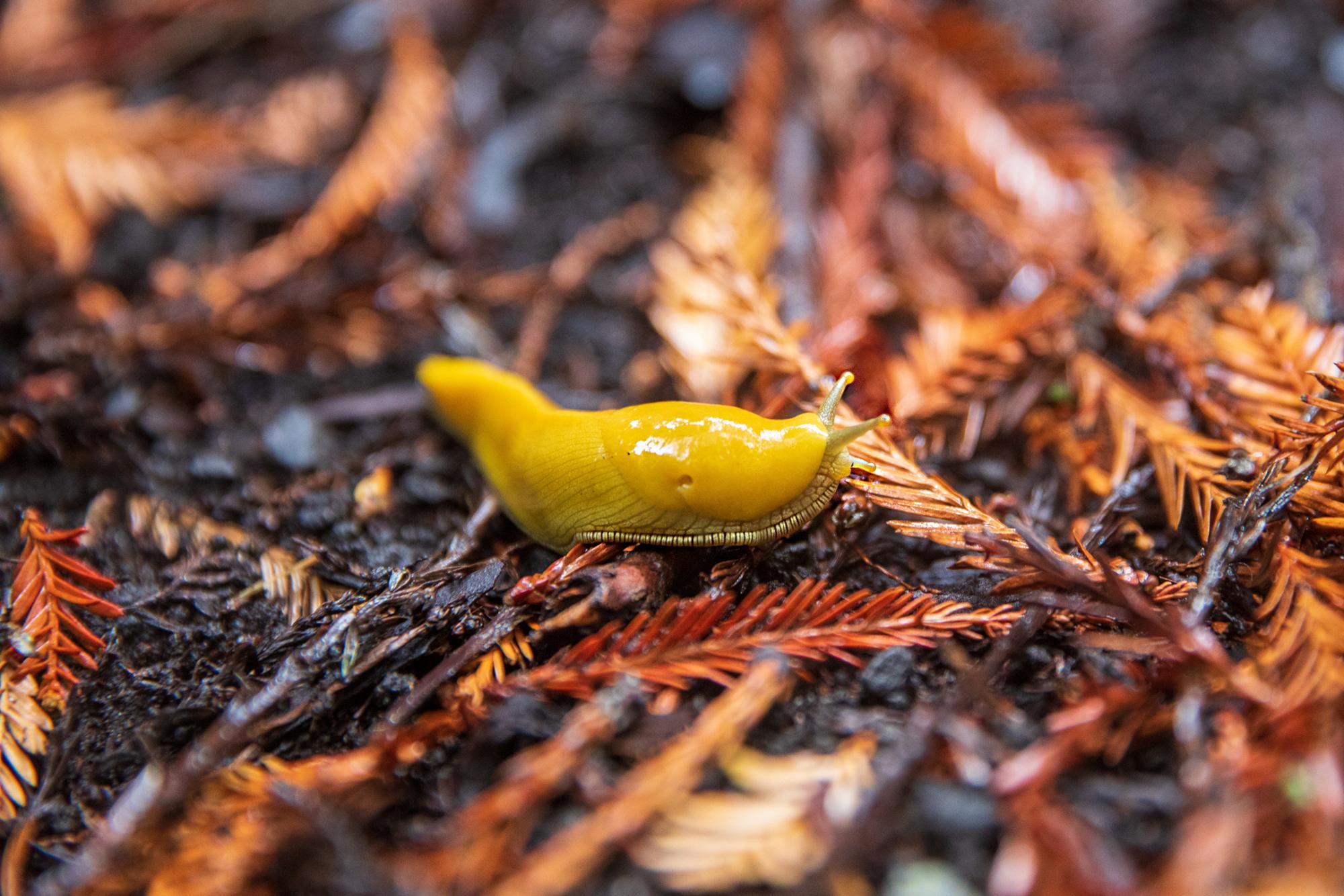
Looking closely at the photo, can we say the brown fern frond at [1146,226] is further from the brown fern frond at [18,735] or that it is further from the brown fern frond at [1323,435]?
the brown fern frond at [18,735]

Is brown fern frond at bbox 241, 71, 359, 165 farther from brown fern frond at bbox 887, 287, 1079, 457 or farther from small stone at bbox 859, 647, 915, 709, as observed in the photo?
small stone at bbox 859, 647, 915, 709

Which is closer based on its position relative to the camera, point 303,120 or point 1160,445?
point 1160,445

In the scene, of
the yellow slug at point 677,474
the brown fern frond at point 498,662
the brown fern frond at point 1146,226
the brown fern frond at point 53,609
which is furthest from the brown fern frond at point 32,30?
the brown fern frond at point 1146,226

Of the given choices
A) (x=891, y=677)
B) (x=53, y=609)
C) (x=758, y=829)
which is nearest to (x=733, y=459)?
(x=891, y=677)

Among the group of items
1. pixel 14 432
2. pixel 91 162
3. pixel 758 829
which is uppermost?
pixel 91 162

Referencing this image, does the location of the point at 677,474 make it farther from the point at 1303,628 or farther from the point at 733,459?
the point at 1303,628

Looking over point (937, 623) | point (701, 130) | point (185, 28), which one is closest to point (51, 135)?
point (185, 28)

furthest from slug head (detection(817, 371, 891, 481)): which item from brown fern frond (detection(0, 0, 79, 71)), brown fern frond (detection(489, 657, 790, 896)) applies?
brown fern frond (detection(0, 0, 79, 71))
